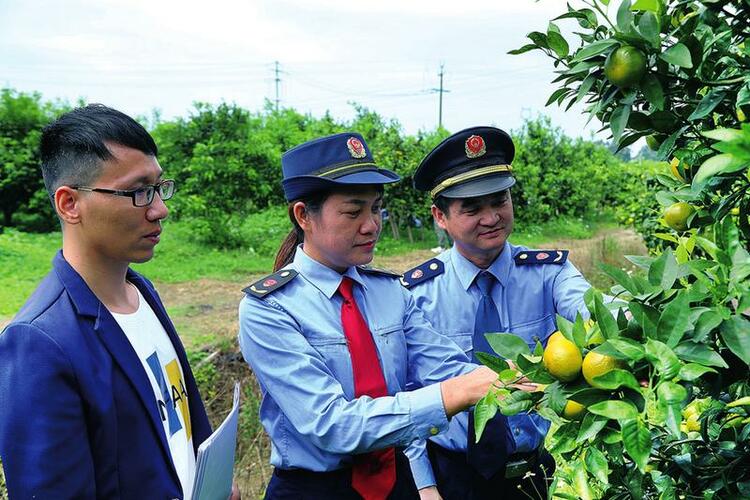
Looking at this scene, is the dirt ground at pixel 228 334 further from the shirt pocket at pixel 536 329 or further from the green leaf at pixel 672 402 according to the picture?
the shirt pocket at pixel 536 329

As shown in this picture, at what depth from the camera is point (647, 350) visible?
812 mm

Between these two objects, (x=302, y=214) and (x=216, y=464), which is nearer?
(x=216, y=464)

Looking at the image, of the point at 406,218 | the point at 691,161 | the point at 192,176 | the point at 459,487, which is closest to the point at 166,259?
the point at 192,176

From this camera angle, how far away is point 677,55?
98 cm

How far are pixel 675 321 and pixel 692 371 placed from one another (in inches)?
2.5

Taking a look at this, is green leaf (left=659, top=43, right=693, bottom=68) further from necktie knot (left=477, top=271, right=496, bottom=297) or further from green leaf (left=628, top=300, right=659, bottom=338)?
necktie knot (left=477, top=271, right=496, bottom=297)

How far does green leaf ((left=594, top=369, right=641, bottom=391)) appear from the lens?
0.81m

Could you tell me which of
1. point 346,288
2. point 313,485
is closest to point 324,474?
point 313,485

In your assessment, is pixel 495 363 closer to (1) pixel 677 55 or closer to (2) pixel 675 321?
(2) pixel 675 321

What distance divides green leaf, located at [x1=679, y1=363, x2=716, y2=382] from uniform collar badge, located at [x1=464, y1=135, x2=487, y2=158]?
1477mm

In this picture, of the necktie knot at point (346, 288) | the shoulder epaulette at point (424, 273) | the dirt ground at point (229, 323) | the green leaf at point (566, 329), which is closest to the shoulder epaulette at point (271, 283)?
the necktie knot at point (346, 288)

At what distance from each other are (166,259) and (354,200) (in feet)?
26.3

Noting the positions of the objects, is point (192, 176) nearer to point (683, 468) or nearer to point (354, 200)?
point (354, 200)

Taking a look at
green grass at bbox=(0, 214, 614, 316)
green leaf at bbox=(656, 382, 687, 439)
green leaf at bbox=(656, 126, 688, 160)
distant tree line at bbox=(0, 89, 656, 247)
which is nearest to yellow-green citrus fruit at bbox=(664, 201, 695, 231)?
green leaf at bbox=(656, 126, 688, 160)
